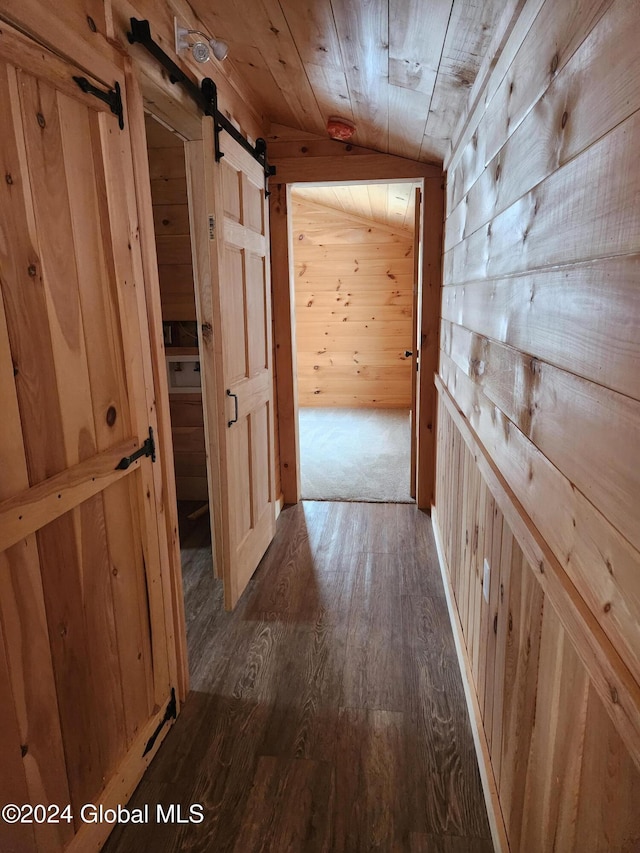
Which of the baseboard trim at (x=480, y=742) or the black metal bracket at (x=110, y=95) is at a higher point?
the black metal bracket at (x=110, y=95)

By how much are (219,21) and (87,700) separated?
2181 mm

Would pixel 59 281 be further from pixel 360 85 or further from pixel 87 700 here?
pixel 360 85

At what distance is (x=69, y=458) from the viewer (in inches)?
47.1

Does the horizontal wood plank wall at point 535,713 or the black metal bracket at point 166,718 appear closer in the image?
the horizontal wood plank wall at point 535,713

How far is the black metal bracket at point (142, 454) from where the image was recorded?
4.54 feet

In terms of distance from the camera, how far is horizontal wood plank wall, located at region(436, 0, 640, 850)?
69cm

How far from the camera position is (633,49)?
2.25 feet

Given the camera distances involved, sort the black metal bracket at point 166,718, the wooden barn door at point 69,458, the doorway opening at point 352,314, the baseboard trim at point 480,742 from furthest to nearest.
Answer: the doorway opening at point 352,314 < the black metal bracket at point 166,718 < the baseboard trim at point 480,742 < the wooden barn door at point 69,458

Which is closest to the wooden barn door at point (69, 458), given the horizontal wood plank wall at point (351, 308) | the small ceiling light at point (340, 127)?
the small ceiling light at point (340, 127)

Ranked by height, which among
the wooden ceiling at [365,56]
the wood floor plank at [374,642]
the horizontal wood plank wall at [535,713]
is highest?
the wooden ceiling at [365,56]

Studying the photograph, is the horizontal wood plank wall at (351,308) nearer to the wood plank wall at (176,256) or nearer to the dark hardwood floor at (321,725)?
the wood plank wall at (176,256)

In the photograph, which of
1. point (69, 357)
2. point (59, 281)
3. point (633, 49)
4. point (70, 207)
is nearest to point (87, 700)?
point (69, 357)

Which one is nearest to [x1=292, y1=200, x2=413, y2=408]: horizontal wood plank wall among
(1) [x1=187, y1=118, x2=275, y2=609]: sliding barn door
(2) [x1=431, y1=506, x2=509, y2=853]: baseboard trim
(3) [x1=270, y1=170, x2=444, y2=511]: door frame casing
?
(3) [x1=270, y1=170, x2=444, y2=511]: door frame casing

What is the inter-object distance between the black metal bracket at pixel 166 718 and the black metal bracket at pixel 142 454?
33.6 inches
